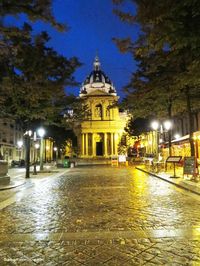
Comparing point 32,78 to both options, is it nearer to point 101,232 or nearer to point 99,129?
point 101,232

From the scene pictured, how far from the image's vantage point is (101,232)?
7309mm

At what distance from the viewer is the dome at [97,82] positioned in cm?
11381

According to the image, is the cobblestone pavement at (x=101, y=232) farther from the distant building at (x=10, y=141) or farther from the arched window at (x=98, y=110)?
the arched window at (x=98, y=110)

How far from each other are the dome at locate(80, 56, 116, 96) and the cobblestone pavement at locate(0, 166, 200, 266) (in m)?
101

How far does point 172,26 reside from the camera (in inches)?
365

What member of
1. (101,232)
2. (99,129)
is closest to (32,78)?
(101,232)

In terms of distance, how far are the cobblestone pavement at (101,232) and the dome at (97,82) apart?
3987 inches

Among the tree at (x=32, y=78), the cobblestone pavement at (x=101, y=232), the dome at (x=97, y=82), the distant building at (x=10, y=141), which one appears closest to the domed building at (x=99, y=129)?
the dome at (x=97, y=82)

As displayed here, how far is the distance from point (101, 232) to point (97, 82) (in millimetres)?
110076

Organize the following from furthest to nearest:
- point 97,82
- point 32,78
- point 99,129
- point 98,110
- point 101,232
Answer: point 97,82, point 98,110, point 99,129, point 32,78, point 101,232

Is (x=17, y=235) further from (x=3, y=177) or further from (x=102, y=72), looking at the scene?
(x=102, y=72)

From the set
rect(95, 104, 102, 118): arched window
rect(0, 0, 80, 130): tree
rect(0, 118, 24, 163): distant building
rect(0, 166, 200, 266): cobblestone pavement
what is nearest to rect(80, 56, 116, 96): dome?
rect(95, 104, 102, 118): arched window

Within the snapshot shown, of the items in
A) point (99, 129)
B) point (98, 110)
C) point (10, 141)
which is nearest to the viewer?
point (10, 141)

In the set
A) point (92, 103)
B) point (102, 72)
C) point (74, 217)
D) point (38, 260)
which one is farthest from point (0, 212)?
point (102, 72)
